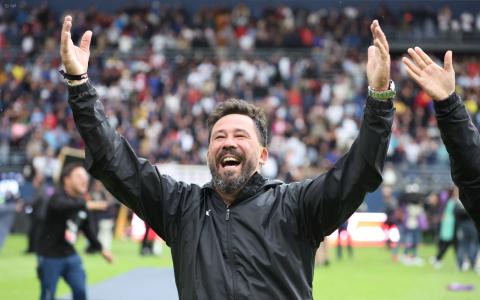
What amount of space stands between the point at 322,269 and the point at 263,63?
1553 centimetres

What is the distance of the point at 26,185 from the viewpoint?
27.8 meters

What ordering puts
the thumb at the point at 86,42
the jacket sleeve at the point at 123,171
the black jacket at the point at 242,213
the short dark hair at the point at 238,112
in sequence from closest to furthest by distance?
1. the black jacket at the point at 242,213
2. the jacket sleeve at the point at 123,171
3. the thumb at the point at 86,42
4. the short dark hair at the point at 238,112

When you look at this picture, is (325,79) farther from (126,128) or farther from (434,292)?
(434,292)

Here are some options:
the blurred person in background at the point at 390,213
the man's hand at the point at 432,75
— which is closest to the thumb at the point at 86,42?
the man's hand at the point at 432,75

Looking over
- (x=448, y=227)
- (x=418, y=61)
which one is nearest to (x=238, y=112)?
(x=418, y=61)

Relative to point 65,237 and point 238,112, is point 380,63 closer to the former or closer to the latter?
point 238,112

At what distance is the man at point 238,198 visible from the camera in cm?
452

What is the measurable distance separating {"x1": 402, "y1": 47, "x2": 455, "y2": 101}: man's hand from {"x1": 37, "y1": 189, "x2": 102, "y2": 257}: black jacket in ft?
22.6

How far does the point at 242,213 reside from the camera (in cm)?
486

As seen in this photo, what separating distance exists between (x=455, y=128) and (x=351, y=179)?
0.57 metres

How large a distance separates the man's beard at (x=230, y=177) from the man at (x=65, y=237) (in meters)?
5.90

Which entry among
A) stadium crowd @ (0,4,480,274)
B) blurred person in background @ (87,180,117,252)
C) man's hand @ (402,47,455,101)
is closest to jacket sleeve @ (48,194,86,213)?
man's hand @ (402,47,455,101)

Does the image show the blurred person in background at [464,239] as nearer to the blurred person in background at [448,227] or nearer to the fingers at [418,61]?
the blurred person in background at [448,227]

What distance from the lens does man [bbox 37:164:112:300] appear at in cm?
1048
